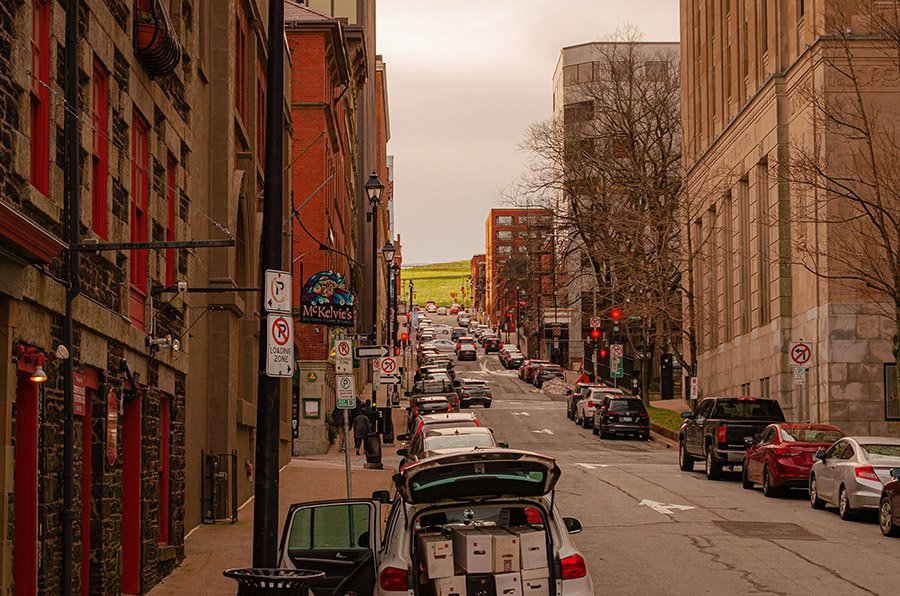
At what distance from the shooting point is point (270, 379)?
13.4 metres

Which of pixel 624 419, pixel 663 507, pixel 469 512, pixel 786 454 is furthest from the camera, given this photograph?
pixel 624 419

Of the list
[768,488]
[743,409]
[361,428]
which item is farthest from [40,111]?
[361,428]

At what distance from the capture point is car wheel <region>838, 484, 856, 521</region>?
2333 centimetres

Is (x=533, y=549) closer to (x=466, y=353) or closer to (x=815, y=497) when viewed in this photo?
(x=815, y=497)

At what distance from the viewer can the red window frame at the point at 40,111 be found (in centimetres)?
1234

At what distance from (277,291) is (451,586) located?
13.3 ft

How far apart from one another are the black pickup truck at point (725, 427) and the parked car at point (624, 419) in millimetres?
14171

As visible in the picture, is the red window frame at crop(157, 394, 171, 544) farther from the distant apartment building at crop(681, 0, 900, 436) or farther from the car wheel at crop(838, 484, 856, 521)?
the distant apartment building at crop(681, 0, 900, 436)

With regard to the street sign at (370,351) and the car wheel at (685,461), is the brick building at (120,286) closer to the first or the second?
the street sign at (370,351)

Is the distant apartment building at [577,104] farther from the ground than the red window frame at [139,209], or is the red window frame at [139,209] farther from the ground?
the distant apartment building at [577,104]

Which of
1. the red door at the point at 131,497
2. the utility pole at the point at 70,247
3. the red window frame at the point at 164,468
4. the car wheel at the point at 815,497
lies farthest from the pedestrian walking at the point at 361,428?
the utility pole at the point at 70,247

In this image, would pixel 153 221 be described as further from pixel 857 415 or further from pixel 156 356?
pixel 857 415

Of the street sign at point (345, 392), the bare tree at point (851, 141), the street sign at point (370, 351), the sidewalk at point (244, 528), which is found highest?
the bare tree at point (851, 141)

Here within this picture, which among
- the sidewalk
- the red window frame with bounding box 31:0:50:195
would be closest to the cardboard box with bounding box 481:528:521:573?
the red window frame with bounding box 31:0:50:195
